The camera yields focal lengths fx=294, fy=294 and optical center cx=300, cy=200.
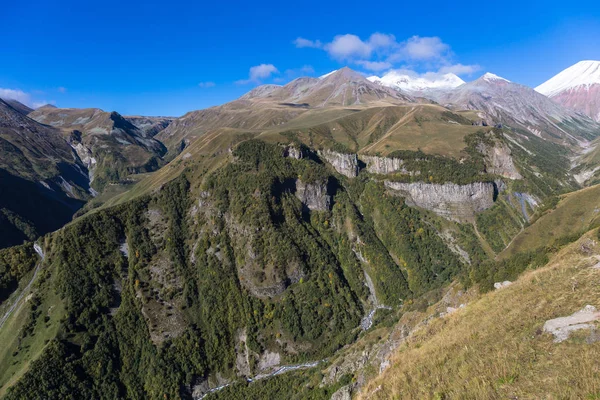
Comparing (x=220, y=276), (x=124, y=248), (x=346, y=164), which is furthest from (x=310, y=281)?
(x=346, y=164)

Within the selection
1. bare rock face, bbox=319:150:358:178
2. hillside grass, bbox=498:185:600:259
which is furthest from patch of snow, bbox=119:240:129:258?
hillside grass, bbox=498:185:600:259

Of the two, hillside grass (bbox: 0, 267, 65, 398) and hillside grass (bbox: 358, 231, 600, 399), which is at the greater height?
hillside grass (bbox: 358, 231, 600, 399)

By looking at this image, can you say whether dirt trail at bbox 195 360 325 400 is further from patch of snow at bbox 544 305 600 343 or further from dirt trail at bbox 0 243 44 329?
patch of snow at bbox 544 305 600 343

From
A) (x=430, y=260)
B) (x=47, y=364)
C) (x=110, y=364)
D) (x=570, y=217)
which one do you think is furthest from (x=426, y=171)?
(x=47, y=364)

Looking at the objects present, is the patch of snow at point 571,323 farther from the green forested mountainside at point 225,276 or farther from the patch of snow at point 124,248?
the patch of snow at point 124,248

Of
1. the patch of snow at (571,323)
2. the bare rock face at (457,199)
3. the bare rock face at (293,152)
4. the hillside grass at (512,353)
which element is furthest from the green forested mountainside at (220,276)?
the patch of snow at (571,323)
